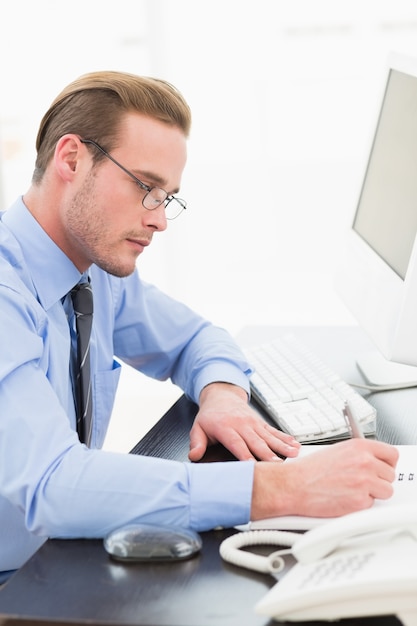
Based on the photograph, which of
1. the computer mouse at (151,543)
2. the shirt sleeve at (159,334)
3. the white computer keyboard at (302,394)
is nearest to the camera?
the computer mouse at (151,543)

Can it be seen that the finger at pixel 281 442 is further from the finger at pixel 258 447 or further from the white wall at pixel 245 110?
the white wall at pixel 245 110

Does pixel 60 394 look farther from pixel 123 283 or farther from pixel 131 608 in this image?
pixel 131 608

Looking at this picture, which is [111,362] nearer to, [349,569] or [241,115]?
[349,569]

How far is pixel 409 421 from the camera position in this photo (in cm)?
145

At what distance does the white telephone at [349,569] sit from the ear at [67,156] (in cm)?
70

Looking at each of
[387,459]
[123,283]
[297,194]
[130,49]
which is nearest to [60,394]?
[123,283]

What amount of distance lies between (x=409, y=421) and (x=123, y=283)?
0.62 meters

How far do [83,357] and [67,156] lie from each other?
1.07ft

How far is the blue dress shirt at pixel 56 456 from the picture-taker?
1.05 meters

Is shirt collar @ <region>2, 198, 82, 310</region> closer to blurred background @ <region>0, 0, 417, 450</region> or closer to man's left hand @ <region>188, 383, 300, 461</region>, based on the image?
man's left hand @ <region>188, 383, 300, 461</region>

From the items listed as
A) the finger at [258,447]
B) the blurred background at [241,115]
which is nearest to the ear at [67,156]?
the finger at [258,447]

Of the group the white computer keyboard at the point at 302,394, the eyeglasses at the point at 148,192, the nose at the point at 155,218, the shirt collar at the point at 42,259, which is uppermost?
the eyeglasses at the point at 148,192

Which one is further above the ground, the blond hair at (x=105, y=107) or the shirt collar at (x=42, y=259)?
the blond hair at (x=105, y=107)

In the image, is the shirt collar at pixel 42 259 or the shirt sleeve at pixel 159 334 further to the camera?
the shirt sleeve at pixel 159 334
